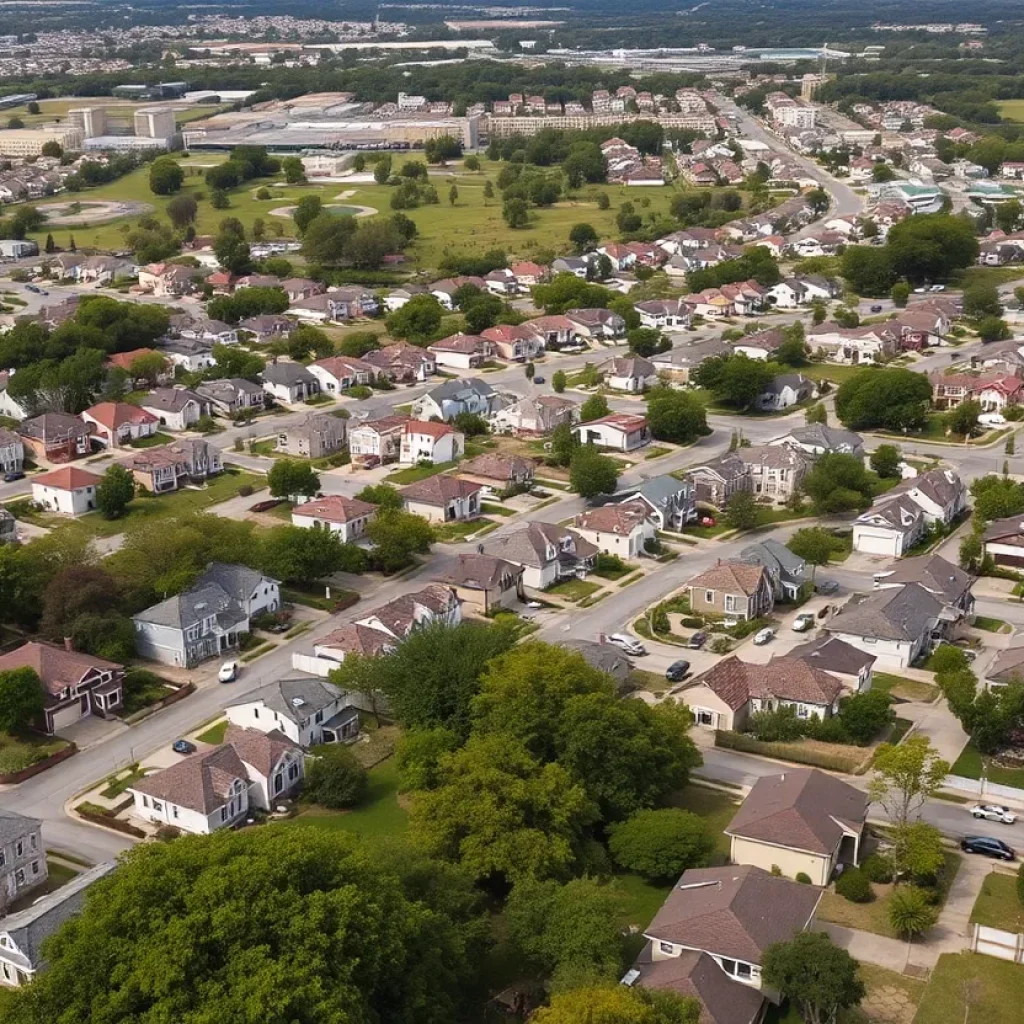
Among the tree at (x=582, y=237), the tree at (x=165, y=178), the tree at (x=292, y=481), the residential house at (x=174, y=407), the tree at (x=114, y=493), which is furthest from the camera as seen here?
the tree at (x=165, y=178)

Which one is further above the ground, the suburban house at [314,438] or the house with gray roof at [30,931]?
the house with gray roof at [30,931]

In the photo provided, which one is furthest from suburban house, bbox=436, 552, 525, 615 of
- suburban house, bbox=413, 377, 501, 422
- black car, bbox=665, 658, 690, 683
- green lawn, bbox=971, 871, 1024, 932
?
suburban house, bbox=413, 377, 501, 422

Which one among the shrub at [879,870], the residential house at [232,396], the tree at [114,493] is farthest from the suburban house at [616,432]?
the shrub at [879,870]

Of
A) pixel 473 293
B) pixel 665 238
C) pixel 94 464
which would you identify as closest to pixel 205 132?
pixel 665 238

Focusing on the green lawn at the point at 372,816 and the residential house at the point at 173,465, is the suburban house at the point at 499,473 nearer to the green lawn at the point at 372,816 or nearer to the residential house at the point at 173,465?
the residential house at the point at 173,465

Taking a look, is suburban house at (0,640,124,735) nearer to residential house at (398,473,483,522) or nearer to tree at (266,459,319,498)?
tree at (266,459,319,498)

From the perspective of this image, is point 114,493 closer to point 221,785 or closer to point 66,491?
point 66,491
